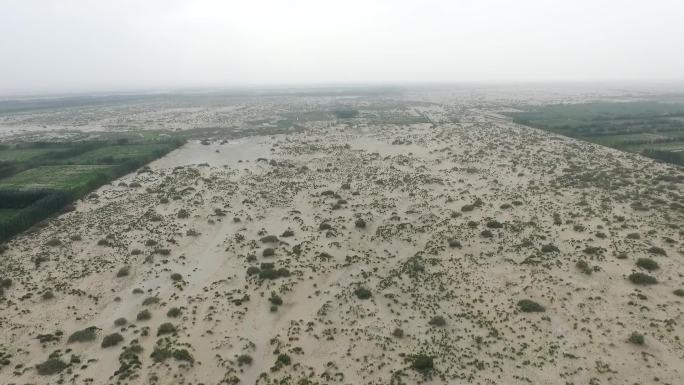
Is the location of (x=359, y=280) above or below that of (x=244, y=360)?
above

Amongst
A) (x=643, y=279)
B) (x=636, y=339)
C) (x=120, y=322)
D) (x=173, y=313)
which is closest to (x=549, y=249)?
(x=643, y=279)

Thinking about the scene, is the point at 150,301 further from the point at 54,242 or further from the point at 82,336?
the point at 54,242

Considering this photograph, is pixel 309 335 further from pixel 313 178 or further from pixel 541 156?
pixel 541 156

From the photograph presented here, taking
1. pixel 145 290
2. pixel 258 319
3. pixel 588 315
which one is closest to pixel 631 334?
pixel 588 315

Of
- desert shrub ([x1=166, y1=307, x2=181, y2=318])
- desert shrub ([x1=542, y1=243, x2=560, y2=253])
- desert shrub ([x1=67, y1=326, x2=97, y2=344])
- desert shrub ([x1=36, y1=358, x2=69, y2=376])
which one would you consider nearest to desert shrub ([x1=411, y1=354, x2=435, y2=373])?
desert shrub ([x1=166, y1=307, x2=181, y2=318])

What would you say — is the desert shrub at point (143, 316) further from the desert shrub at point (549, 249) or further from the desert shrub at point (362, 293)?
the desert shrub at point (549, 249)

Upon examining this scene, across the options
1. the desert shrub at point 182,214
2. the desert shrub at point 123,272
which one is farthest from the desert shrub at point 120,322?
the desert shrub at point 182,214
